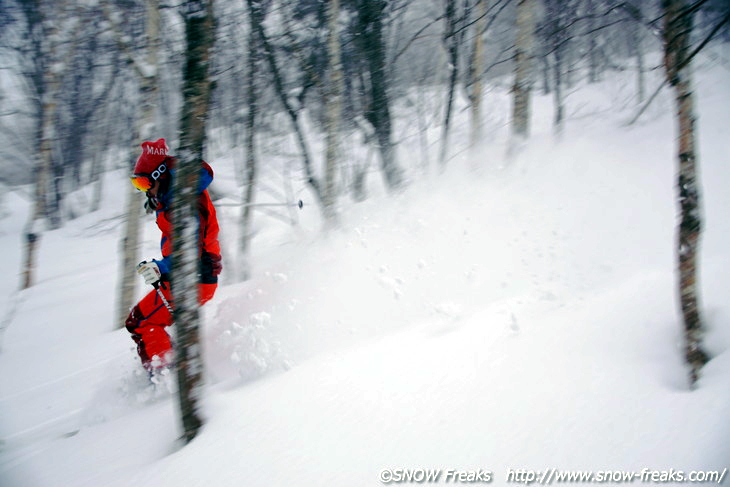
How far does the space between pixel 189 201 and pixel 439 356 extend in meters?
1.86

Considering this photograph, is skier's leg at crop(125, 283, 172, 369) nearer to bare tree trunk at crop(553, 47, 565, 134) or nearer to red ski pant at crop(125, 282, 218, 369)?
red ski pant at crop(125, 282, 218, 369)

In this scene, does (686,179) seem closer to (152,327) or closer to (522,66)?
(152,327)

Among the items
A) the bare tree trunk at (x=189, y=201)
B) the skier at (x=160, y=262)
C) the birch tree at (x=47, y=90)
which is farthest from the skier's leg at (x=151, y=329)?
the birch tree at (x=47, y=90)

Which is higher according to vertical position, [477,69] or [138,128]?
[477,69]

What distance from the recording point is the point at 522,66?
7.45 m

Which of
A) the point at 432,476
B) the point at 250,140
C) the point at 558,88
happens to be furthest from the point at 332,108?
the point at 558,88

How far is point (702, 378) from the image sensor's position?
7.65 ft

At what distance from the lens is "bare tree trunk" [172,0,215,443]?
2.29 m

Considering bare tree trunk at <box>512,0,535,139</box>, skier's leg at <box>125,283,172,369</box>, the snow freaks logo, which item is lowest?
the snow freaks logo

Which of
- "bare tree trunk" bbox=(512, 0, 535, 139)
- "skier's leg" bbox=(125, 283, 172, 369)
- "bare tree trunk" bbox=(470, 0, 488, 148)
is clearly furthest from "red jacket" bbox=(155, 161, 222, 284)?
"bare tree trunk" bbox=(470, 0, 488, 148)

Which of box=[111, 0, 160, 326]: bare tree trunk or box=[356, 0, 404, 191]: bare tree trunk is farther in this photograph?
box=[356, 0, 404, 191]: bare tree trunk

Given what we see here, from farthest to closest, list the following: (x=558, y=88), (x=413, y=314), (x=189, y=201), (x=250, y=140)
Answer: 1. (x=558, y=88)
2. (x=250, y=140)
3. (x=413, y=314)
4. (x=189, y=201)

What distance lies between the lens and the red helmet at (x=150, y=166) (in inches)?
131

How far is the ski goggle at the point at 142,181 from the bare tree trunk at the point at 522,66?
20.5 feet
